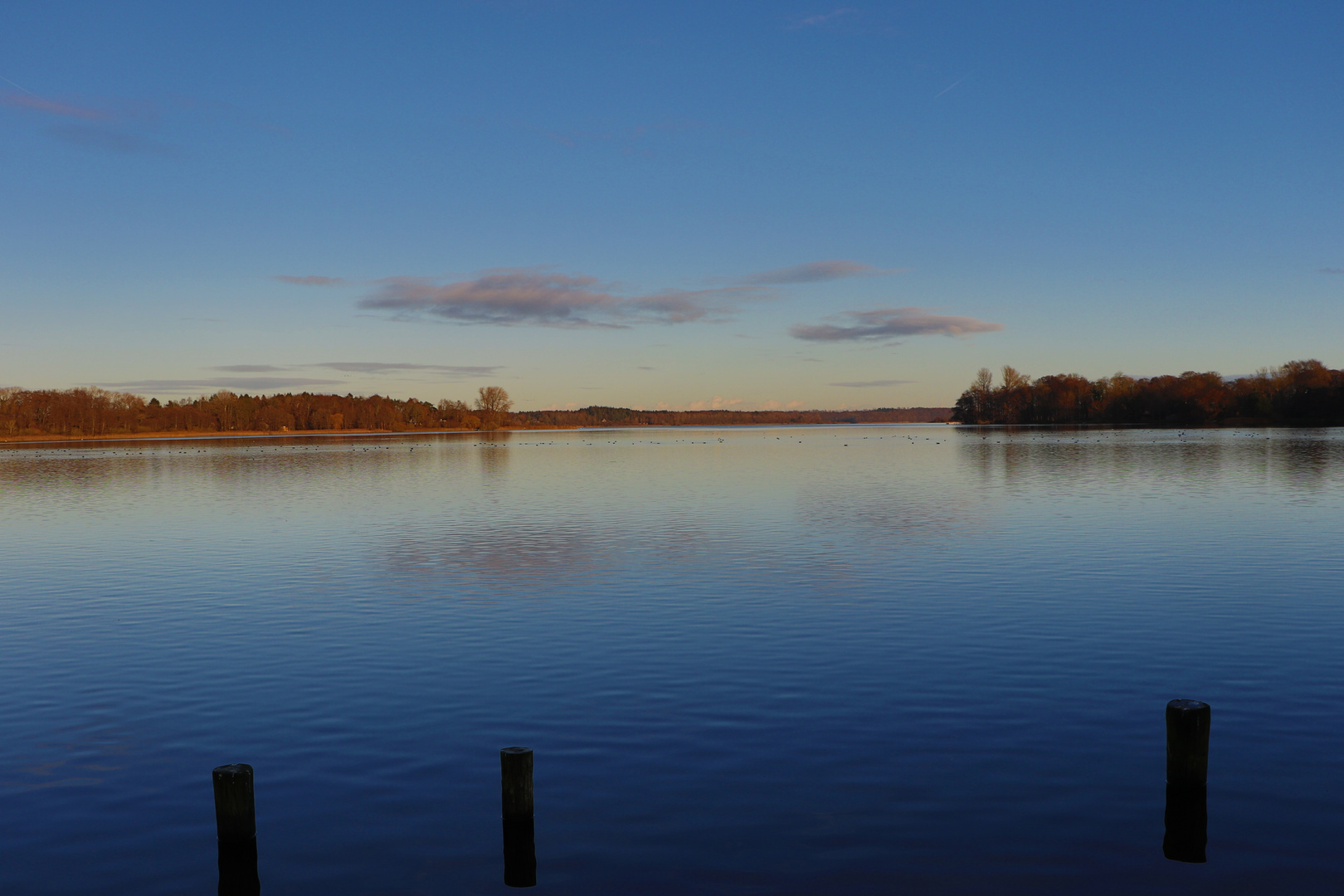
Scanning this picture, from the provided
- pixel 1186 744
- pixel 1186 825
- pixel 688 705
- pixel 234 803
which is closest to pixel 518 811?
pixel 234 803

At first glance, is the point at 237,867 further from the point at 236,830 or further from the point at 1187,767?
the point at 1187,767

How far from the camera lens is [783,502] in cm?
5362

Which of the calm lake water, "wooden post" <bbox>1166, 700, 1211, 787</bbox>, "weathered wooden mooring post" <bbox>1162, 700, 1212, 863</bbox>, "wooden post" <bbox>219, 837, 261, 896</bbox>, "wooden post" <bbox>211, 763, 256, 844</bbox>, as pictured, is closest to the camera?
"wooden post" <bbox>211, 763, 256, 844</bbox>

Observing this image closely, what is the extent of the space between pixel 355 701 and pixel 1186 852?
1278 cm

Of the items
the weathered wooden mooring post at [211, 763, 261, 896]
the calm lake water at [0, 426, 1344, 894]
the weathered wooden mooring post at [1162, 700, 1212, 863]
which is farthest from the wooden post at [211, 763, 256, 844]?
the weathered wooden mooring post at [1162, 700, 1212, 863]

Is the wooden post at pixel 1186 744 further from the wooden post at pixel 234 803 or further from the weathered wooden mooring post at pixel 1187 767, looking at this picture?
the wooden post at pixel 234 803

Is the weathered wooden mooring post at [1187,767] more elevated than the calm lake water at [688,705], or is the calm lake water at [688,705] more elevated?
the weathered wooden mooring post at [1187,767]

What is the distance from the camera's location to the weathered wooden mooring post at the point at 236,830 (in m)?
10.6

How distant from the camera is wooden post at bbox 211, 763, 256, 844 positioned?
1058cm

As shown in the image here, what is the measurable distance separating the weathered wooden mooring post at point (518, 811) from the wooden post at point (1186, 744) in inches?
305

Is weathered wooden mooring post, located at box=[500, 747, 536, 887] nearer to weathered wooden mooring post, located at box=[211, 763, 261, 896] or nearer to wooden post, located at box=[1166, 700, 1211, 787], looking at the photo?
weathered wooden mooring post, located at box=[211, 763, 261, 896]

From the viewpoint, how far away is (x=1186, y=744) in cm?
1191

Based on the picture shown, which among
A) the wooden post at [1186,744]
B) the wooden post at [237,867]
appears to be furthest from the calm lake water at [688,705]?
the wooden post at [1186,744]

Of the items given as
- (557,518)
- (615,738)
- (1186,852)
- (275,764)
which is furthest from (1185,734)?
(557,518)
